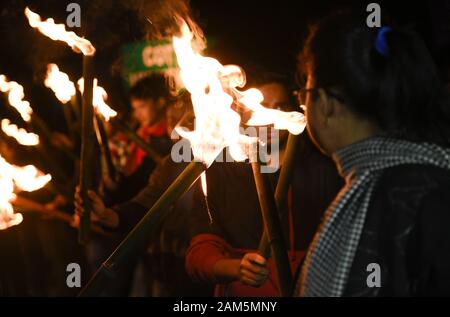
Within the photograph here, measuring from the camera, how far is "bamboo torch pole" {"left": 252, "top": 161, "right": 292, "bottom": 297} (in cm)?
209

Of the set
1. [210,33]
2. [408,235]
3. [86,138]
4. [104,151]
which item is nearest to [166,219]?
[104,151]

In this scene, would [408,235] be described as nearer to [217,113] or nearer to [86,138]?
[217,113]

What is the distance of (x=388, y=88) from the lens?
1849 millimetres

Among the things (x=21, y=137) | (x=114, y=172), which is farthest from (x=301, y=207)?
(x=114, y=172)

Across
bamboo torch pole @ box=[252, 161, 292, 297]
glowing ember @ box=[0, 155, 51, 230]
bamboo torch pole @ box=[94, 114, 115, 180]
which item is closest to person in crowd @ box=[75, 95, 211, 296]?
glowing ember @ box=[0, 155, 51, 230]

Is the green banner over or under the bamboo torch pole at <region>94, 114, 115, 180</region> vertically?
over

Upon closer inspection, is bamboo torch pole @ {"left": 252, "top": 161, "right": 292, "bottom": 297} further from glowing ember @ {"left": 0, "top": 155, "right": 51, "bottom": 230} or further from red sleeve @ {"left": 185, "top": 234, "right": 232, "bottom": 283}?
glowing ember @ {"left": 0, "top": 155, "right": 51, "bottom": 230}

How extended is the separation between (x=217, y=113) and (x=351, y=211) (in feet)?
2.47

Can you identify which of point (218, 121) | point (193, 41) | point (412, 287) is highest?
point (193, 41)

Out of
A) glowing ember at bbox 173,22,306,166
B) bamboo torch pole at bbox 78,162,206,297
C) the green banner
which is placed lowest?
bamboo torch pole at bbox 78,162,206,297

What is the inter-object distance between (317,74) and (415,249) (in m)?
0.68

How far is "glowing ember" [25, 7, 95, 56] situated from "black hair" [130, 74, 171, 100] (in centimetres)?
249

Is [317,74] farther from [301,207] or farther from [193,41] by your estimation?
[301,207]

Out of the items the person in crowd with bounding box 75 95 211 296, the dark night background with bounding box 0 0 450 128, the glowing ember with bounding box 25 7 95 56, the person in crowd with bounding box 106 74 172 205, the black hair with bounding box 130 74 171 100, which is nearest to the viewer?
the glowing ember with bounding box 25 7 95 56
